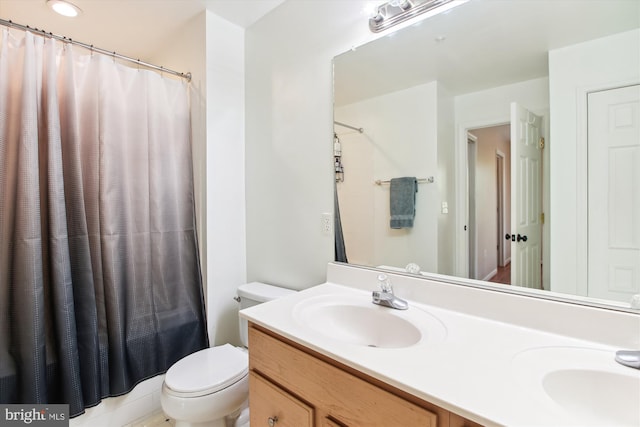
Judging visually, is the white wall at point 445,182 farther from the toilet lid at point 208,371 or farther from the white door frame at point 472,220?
the toilet lid at point 208,371

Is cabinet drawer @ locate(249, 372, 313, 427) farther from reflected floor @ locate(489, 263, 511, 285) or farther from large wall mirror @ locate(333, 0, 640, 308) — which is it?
reflected floor @ locate(489, 263, 511, 285)

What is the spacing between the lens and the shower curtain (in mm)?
1274

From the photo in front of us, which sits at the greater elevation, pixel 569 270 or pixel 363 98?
pixel 363 98

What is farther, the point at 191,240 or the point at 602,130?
the point at 191,240

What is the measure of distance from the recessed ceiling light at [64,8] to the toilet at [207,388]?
2006 mm

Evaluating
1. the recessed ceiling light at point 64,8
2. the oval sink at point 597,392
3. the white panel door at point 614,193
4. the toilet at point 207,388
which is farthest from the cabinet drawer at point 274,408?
the recessed ceiling light at point 64,8

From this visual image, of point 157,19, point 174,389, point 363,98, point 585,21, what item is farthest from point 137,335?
point 585,21

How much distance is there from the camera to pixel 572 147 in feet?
3.08

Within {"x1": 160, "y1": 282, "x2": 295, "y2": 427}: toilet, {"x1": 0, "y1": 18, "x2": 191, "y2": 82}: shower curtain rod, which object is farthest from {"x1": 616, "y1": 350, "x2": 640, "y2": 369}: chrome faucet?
{"x1": 0, "y1": 18, "x2": 191, "y2": 82}: shower curtain rod

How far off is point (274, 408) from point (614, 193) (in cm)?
124

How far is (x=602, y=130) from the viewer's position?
2.93ft

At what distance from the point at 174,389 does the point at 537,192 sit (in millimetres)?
1619

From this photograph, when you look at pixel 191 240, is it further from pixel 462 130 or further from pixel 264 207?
pixel 462 130

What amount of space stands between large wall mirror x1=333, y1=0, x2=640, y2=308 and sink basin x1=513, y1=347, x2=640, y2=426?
0.95 feet
